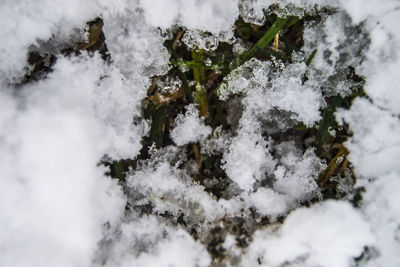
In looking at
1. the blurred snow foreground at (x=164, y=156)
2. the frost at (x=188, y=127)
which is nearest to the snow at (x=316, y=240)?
the blurred snow foreground at (x=164, y=156)

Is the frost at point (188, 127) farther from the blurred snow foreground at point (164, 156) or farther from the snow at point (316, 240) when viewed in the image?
the snow at point (316, 240)

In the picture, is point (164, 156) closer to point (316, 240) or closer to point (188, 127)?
point (188, 127)

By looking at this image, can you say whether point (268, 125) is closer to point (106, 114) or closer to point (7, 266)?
point (106, 114)

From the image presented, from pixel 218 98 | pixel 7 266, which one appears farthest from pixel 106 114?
pixel 7 266

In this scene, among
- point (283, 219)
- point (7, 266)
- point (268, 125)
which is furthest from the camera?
point (268, 125)

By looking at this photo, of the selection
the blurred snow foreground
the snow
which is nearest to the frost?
the blurred snow foreground

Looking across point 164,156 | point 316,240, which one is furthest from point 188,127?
point 316,240

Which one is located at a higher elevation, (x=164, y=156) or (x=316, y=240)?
(x=164, y=156)
